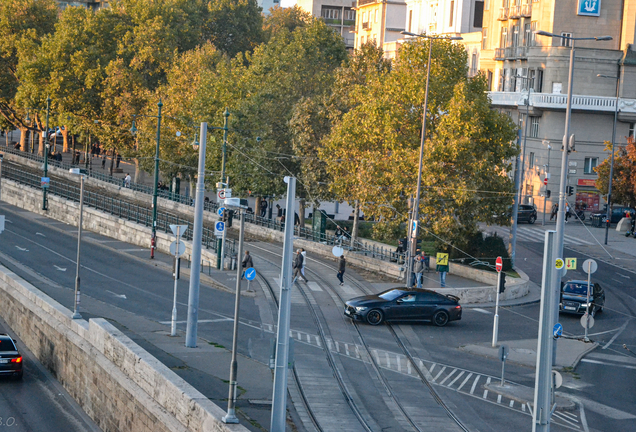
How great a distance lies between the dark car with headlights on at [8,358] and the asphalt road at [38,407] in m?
0.51

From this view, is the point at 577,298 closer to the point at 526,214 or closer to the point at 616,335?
the point at 616,335

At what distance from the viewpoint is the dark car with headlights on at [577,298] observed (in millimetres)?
33125

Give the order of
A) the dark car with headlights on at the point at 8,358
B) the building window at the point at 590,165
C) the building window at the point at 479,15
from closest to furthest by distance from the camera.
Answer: the dark car with headlights on at the point at 8,358, the building window at the point at 590,165, the building window at the point at 479,15

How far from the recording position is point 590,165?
6494 centimetres

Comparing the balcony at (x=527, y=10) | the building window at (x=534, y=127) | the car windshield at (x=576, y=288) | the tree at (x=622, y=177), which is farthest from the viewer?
the balcony at (x=527, y=10)

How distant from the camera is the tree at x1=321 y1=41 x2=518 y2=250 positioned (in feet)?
126

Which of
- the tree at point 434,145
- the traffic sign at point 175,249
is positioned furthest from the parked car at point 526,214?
the traffic sign at point 175,249

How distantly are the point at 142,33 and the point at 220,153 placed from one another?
2264 centimetres

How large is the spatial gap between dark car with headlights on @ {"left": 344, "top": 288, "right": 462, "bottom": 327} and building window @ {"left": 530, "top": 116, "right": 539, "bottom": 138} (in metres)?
38.4

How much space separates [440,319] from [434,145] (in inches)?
421

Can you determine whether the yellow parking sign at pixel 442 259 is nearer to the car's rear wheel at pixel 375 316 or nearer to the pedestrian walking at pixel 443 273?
the pedestrian walking at pixel 443 273

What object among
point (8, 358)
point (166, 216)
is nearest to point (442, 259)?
point (8, 358)

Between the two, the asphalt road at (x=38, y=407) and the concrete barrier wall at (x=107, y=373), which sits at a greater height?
the concrete barrier wall at (x=107, y=373)

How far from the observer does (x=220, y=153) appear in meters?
52.6
